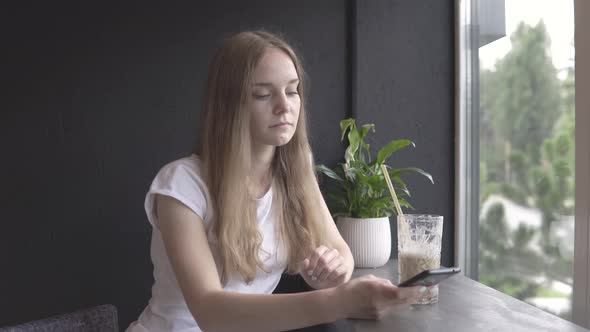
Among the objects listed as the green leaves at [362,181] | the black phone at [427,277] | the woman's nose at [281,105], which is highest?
the woman's nose at [281,105]

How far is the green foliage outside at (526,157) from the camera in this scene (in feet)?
5.80

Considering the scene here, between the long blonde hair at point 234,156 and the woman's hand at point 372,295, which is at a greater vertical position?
the long blonde hair at point 234,156

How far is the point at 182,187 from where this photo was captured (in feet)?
4.29

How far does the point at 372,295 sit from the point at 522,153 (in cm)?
126

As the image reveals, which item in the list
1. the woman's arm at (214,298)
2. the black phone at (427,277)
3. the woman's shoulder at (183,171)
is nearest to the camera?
the black phone at (427,277)

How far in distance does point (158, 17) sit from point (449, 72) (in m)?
1.30

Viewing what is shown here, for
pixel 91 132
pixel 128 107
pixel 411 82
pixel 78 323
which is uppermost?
pixel 411 82

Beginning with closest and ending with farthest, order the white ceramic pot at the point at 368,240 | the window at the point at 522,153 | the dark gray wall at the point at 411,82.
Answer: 1. the window at the point at 522,153
2. the white ceramic pot at the point at 368,240
3. the dark gray wall at the point at 411,82

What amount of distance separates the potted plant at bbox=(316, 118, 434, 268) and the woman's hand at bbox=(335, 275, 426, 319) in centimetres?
112

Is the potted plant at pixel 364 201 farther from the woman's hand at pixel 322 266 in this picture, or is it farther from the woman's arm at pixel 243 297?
the woman's arm at pixel 243 297

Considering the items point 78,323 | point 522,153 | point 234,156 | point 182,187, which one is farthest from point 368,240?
point 78,323

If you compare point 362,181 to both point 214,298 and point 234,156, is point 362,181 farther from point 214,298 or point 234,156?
point 214,298

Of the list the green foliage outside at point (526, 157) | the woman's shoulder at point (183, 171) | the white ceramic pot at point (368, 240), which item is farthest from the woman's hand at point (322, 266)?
the green foliage outside at point (526, 157)

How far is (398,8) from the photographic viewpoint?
7.97 feet
